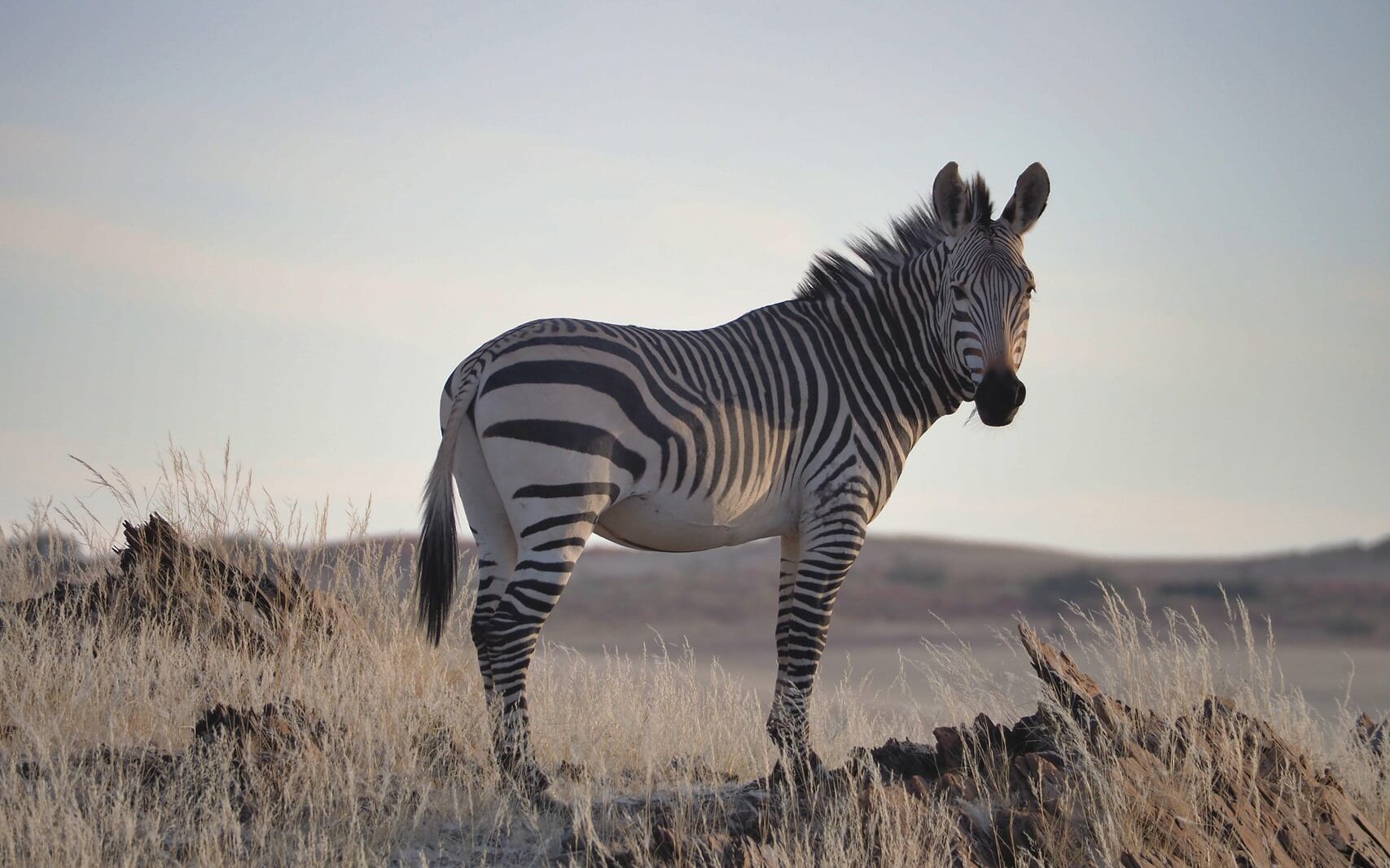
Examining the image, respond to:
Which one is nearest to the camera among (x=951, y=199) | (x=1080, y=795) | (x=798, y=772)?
(x=1080, y=795)

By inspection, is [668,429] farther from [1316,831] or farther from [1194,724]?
[1316,831]

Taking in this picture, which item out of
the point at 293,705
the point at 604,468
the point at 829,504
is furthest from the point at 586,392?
the point at 293,705

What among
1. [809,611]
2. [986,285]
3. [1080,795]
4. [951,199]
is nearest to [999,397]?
[986,285]

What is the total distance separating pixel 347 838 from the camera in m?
5.84

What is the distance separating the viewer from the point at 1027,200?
8.33 m

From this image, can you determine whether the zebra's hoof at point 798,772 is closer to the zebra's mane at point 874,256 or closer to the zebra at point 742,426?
the zebra at point 742,426

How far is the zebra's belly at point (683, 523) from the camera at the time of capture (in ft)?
24.4

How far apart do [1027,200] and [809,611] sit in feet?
10.8

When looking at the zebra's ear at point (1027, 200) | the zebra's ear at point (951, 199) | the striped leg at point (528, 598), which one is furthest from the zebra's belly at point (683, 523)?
the zebra's ear at point (1027, 200)

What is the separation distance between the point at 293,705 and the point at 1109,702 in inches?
189

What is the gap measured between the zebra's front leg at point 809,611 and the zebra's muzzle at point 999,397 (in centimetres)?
108

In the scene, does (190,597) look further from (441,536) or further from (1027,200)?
(1027,200)

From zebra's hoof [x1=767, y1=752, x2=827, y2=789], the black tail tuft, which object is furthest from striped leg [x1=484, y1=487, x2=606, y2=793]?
zebra's hoof [x1=767, y1=752, x2=827, y2=789]

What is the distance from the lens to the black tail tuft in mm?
7488
